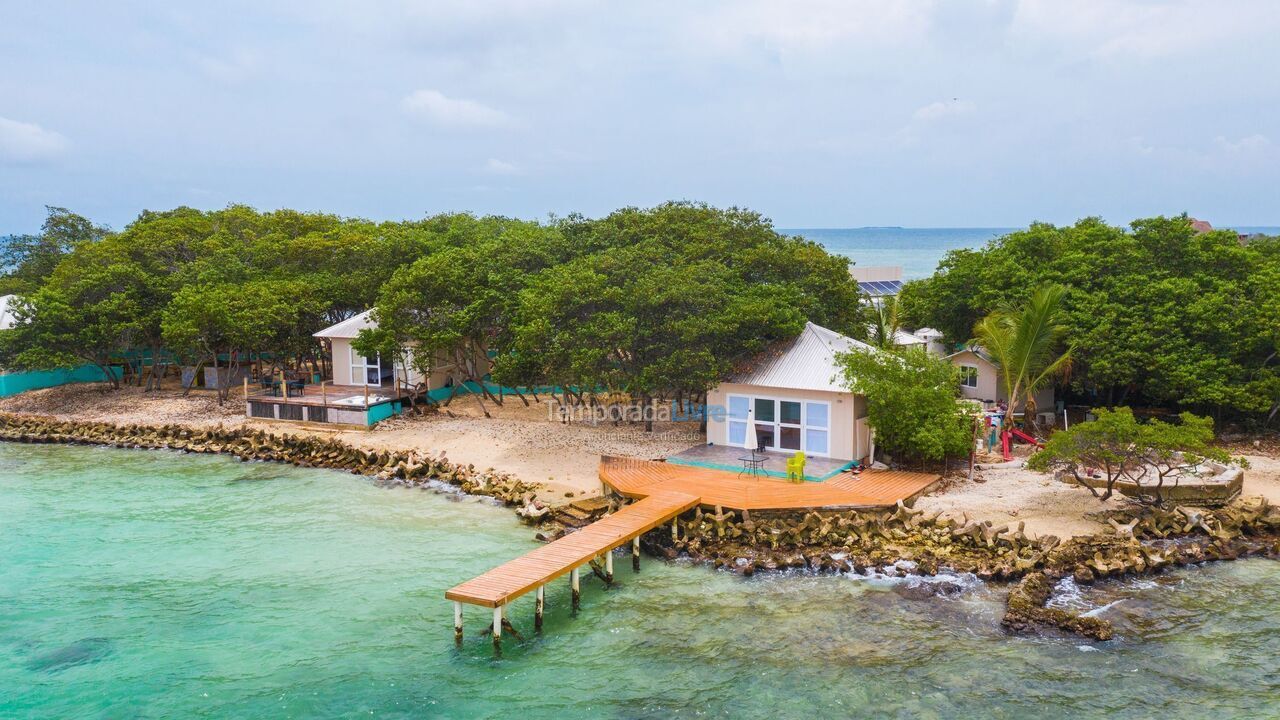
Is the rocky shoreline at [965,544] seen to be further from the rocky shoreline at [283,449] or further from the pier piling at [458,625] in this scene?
the rocky shoreline at [283,449]

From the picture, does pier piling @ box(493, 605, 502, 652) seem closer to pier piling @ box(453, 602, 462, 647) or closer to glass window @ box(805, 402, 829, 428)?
pier piling @ box(453, 602, 462, 647)

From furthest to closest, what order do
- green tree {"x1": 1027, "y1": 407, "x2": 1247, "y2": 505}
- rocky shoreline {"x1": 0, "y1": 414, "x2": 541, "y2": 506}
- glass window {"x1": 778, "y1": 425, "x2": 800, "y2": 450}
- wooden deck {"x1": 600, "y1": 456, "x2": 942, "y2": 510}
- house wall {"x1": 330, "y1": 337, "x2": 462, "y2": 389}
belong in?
house wall {"x1": 330, "y1": 337, "x2": 462, "y2": 389} → rocky shoreline {"x1": 0, "y1": 414, "x2": 541, "y2": 506} → glass window {"x1": 778, "y1": 425, "x2": 800, "y2": 450} → wooden deck {"x1": 600, "y1": 456, "x2": 942, "y2": 510} → green tree {"x1": 1027, "y1": 407, "x2": 1247, "y2": 505}

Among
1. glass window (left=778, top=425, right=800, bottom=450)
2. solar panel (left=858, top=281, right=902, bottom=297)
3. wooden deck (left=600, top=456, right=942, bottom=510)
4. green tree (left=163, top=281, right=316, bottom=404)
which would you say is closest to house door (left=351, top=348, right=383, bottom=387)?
green tree (left=163, top=281, right=316, bottom=404)

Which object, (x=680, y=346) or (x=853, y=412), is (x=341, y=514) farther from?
(x=853, y=412)

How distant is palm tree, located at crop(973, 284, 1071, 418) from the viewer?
75.3 ft

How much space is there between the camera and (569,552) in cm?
1497

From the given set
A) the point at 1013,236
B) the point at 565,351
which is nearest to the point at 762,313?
the point at 565,351

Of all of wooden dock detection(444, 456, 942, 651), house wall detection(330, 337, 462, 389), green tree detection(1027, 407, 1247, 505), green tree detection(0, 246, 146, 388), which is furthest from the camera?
green tree detection(0, 246, 146, 388)

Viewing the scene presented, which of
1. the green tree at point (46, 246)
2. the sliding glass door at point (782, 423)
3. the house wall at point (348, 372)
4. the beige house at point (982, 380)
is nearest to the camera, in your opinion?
the sliding glass door at point (782, 423)

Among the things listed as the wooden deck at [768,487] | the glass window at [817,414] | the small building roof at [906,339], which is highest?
the small building roof at [906,339]

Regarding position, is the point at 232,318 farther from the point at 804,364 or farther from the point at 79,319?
the point at 804,364

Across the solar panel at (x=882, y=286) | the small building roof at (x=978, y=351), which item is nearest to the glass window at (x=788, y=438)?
the small building roof at (x=978, y=351)

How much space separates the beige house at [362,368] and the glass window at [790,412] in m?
14.1

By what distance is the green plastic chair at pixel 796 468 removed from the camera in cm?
1892
